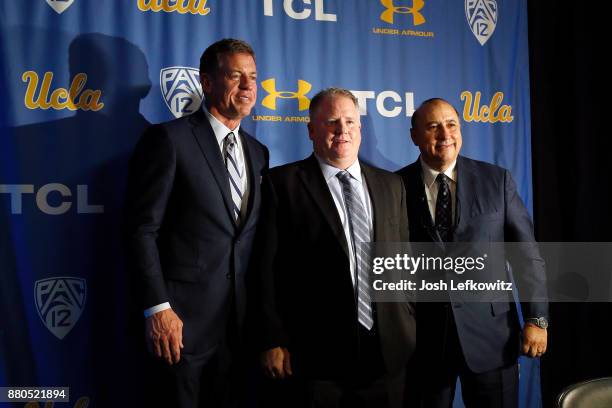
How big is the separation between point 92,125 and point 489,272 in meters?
2.04

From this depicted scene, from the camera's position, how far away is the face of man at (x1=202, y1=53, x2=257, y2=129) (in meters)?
2.48

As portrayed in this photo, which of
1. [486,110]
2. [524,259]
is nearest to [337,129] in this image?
[524,259]

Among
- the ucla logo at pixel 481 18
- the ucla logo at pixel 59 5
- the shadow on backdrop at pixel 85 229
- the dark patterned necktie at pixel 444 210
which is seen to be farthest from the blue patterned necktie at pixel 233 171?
the ucla logo at pixel 481 18

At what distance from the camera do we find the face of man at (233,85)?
248cm

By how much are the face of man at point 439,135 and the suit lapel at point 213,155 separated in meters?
0.93

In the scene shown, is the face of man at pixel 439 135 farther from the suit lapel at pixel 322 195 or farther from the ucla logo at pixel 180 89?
the ucla logo at pixel 180 89

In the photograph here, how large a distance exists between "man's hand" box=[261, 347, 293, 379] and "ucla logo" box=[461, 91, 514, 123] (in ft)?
6.20

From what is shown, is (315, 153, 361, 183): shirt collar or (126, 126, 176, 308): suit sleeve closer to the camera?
(126, 126, 176, 308): suit sleeve

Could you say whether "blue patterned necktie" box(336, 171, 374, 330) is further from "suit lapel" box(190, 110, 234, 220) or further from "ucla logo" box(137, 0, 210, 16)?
Result: "ucla logo" box(137, 0, 210, 16)

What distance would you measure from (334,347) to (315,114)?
975 millimetres

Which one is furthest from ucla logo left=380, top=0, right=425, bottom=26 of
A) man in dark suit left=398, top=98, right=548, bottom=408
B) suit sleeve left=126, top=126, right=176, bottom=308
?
suit sleeve left=126, top=126, right=176, bottom=308

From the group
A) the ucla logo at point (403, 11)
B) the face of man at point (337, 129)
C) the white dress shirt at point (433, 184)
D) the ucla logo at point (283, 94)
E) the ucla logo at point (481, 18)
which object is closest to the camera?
the face of man at point (337, 129)

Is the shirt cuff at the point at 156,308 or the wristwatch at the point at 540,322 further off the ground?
the shirt cuff at the point at 156,308

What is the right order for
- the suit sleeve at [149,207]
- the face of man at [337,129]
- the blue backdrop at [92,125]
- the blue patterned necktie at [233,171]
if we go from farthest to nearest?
the blue backdrop at [92,125] → the blue patterned necktie at [233,171] → the face of man at [337,129] → the suit sleeve at [149,207]
